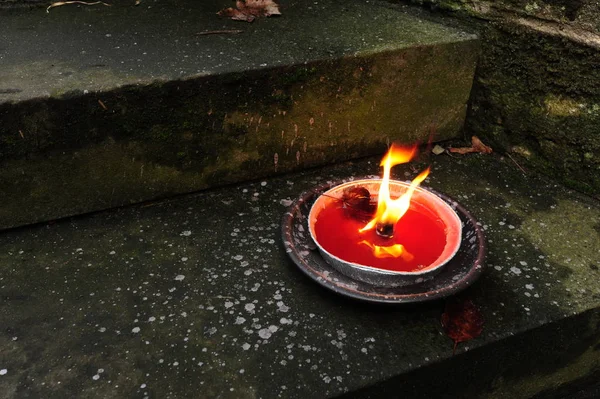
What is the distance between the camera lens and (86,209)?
6.55 ft

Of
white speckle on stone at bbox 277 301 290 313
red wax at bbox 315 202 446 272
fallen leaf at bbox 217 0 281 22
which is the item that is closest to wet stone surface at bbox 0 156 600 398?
white speckle on stone at bbox 277 301 290 313

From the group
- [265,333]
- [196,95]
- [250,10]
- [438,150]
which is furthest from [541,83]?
[265,333]

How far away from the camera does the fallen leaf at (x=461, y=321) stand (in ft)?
5.09

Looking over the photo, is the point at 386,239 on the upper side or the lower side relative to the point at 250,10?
lower

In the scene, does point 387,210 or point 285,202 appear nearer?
point 387,210

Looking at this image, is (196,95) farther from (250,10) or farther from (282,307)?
(282,307)

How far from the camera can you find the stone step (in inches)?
72.5

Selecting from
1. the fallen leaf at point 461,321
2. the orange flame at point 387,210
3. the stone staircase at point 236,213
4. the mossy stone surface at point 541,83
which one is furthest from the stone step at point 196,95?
the fallen leaf at point 461,321

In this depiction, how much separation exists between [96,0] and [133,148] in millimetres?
940

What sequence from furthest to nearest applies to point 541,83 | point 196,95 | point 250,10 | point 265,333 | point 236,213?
1. point 250,10
2. point 541,83
3. point 236,213
4. point 196,95
5. point 265,333

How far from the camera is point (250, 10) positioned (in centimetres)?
242

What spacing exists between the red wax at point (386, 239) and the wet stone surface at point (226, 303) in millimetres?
146

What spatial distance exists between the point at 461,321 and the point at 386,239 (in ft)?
1.08

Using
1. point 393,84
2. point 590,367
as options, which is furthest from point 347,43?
point 590,367
